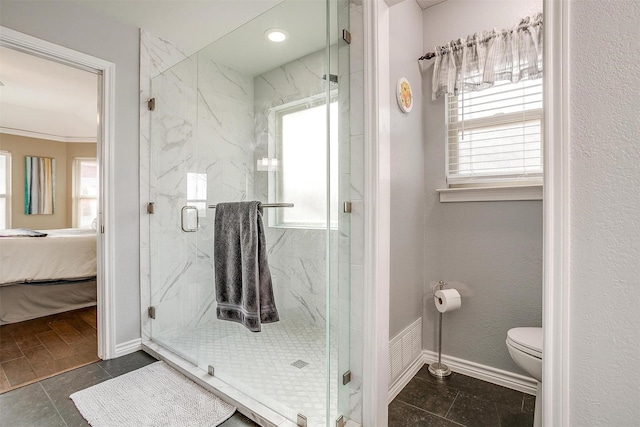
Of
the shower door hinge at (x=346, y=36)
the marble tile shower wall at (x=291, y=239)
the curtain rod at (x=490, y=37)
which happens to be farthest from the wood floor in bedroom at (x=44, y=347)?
the curtain rod at (x=490, y=37)

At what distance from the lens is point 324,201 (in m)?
1.51

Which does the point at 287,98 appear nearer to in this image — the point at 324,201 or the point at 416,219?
the point at 324,201

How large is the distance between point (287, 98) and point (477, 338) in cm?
189

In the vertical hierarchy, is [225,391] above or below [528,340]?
below

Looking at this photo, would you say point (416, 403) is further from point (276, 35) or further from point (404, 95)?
point (276, 35)

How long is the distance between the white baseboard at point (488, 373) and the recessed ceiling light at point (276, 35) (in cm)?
216

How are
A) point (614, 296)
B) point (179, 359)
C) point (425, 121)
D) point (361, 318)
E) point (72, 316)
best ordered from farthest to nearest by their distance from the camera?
1. point (72, 316)
2. point (425, 121)
3. point (179, 359)
4. point (361, 318)
5. point (614, 296)

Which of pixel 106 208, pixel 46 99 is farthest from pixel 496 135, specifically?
pixel 46 99

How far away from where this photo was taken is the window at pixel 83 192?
5.71m

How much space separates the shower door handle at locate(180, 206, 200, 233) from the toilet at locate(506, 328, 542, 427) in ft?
6.28

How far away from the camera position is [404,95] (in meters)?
1.92

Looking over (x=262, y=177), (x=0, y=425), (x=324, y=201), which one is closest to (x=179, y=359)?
(x=0, y=425)

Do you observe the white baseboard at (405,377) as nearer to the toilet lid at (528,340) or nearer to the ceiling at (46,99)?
the toilet lid at (528,340)

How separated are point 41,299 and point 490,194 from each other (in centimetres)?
401
